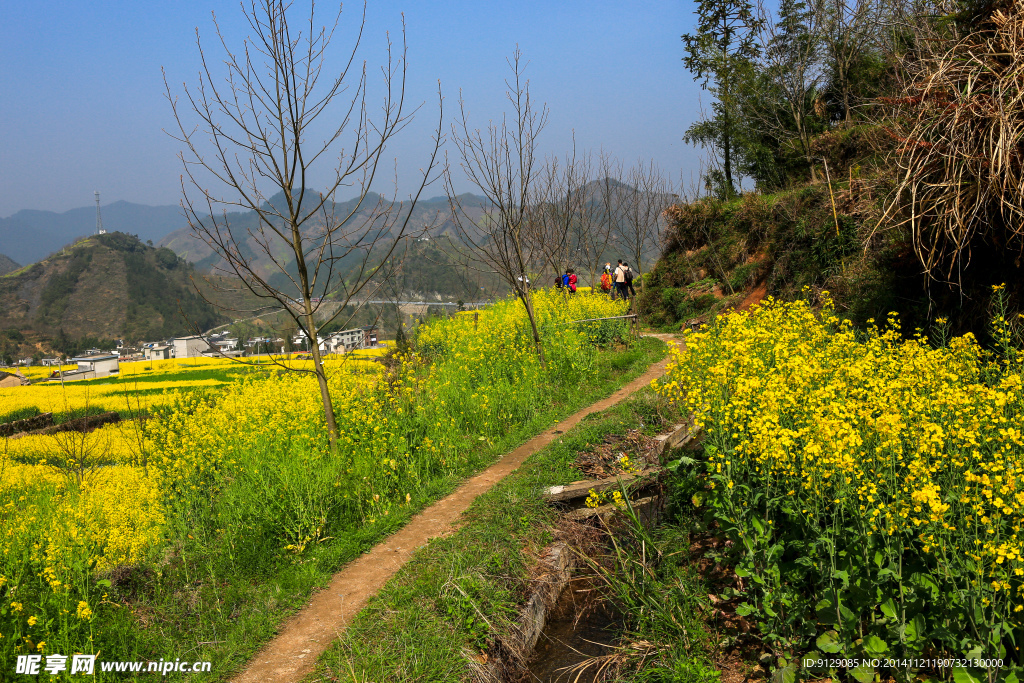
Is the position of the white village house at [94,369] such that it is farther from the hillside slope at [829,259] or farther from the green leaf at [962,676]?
the green leaf at [962,676]

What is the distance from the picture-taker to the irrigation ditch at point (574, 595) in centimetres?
420

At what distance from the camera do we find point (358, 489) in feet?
20.0

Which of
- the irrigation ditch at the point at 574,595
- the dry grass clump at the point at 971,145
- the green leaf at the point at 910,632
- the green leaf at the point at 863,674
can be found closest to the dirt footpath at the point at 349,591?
the irrigation ditch at the point at 574,595

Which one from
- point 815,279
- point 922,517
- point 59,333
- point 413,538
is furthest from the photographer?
point 59,333

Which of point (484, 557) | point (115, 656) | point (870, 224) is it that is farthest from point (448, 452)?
point (870, 224)

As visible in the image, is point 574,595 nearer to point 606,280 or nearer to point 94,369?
point 606,280

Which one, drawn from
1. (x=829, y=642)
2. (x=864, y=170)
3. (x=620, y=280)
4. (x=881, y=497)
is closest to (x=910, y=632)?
(x=829, y=642)

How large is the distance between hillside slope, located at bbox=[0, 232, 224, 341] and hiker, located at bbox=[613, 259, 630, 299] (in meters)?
88.2

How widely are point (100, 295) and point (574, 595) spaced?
12353 cm

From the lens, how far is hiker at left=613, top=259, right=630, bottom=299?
17672 mm

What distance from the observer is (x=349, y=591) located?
468cm

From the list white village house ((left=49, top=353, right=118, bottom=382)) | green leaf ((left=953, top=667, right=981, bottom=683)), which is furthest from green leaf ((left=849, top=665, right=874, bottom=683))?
white village house ((left=49, top=353, right=118, bottom=382))

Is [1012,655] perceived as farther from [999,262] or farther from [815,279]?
[815,279]

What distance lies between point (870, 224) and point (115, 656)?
10.6m
